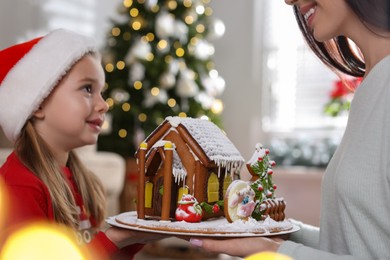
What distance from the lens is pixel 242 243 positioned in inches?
42.2

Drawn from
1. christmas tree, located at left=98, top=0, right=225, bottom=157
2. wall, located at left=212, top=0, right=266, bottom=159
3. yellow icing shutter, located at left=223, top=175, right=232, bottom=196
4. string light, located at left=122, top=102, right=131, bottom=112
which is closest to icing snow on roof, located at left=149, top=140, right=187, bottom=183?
yellow icing shutter, located at left=223, top=175, right=232, bottom=196

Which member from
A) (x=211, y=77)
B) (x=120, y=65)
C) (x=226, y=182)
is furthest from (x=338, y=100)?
(x=226, y=182)

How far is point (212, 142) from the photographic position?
133 centimetres

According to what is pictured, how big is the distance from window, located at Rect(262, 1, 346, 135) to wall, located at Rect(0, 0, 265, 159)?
0.31ft

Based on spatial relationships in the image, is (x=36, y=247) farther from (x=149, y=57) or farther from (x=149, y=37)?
(x=149, y=37)

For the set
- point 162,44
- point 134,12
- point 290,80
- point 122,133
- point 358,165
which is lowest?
point 122,133

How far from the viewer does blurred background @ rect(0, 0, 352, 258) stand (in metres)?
4.73

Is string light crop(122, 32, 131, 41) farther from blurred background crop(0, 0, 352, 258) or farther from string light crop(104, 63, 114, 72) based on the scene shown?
string light crop(104, 63, 114, 72)

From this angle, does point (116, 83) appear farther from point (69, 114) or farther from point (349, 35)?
point (349, 35)

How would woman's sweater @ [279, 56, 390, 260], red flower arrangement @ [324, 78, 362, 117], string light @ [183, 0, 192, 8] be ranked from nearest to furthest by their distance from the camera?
woman's sweater @ [279, 56, 390, 260], red flower arrangement @ [324, 78, 362, 117], string light @ [183, 0, 192, 8]

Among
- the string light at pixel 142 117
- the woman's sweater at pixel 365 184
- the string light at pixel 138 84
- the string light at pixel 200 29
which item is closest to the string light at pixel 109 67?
the string light at pixel 138 84

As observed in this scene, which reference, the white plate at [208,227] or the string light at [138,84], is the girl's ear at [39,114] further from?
the string light at [138,84]

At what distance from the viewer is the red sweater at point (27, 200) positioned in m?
1.30

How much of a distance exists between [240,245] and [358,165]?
27 centimetres
